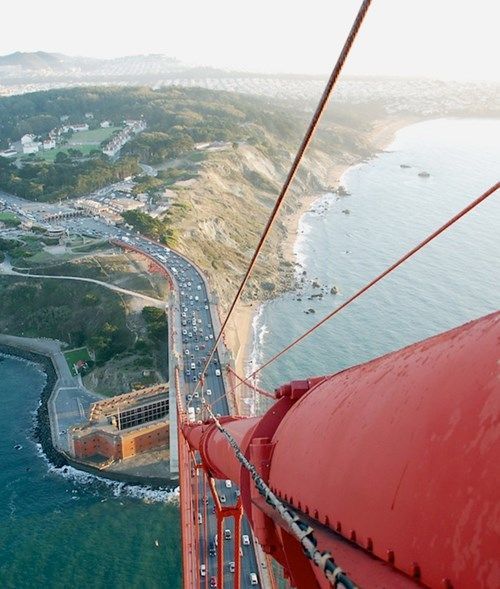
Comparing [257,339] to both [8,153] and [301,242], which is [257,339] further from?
[8,153]

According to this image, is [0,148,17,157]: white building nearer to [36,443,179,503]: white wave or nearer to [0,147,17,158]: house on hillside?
[0,147,17,158]: house on hillside

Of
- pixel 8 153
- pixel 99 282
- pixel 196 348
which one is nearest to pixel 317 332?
pixel 196 348

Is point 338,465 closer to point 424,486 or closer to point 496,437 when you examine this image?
point 424,486

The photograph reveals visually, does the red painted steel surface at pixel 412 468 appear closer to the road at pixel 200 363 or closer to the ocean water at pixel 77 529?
the road at pixel 200 363

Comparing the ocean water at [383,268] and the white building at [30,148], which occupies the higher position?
the white building at [30,148]

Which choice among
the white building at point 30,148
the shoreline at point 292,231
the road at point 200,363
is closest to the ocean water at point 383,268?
the shoreline at point 292,231

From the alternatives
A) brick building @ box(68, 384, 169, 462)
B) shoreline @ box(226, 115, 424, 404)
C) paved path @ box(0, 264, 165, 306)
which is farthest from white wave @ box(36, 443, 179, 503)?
paved path @ box(0, 264, 165, 306)
